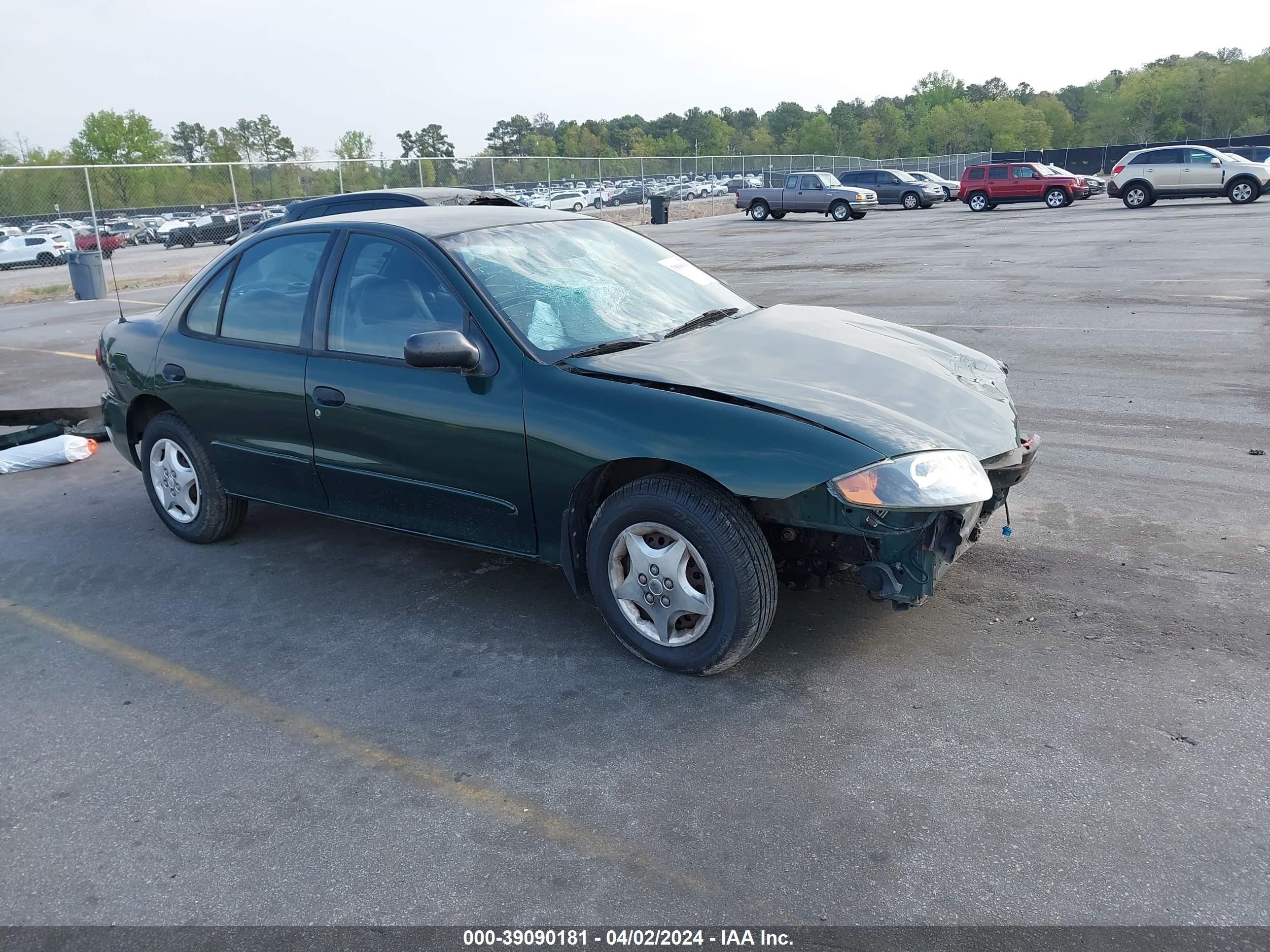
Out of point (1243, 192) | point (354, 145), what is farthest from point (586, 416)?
point (354, 145)

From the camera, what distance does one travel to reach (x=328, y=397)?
14.7 ft

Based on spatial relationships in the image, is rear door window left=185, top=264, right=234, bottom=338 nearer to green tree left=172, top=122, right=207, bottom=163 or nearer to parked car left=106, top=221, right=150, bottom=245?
parked car left=106, top=221, right=150, bottom=245

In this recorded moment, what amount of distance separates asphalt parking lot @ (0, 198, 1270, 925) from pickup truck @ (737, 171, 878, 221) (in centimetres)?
3045

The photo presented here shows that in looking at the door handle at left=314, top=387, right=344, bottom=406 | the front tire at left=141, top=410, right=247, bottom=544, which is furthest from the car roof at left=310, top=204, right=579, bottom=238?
the front tire at left=141, top=410, right=247, bottom=544

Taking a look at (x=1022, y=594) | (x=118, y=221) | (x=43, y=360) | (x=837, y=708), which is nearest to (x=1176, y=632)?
(x=1022, y=594)

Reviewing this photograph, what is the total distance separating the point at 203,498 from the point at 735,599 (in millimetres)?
3084

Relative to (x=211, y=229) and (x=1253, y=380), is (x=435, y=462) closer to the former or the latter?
(x=1253, y=380)

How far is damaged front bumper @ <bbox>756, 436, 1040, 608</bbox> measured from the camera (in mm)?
3412

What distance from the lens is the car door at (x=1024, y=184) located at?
114 feet

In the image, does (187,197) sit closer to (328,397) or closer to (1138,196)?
(1138,196)

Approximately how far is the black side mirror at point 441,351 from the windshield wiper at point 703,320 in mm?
904

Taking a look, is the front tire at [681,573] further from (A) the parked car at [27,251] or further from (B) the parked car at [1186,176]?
(B) the parked car at [1186,176]

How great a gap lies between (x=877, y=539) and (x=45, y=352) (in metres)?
12.0

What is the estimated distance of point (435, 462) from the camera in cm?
420
